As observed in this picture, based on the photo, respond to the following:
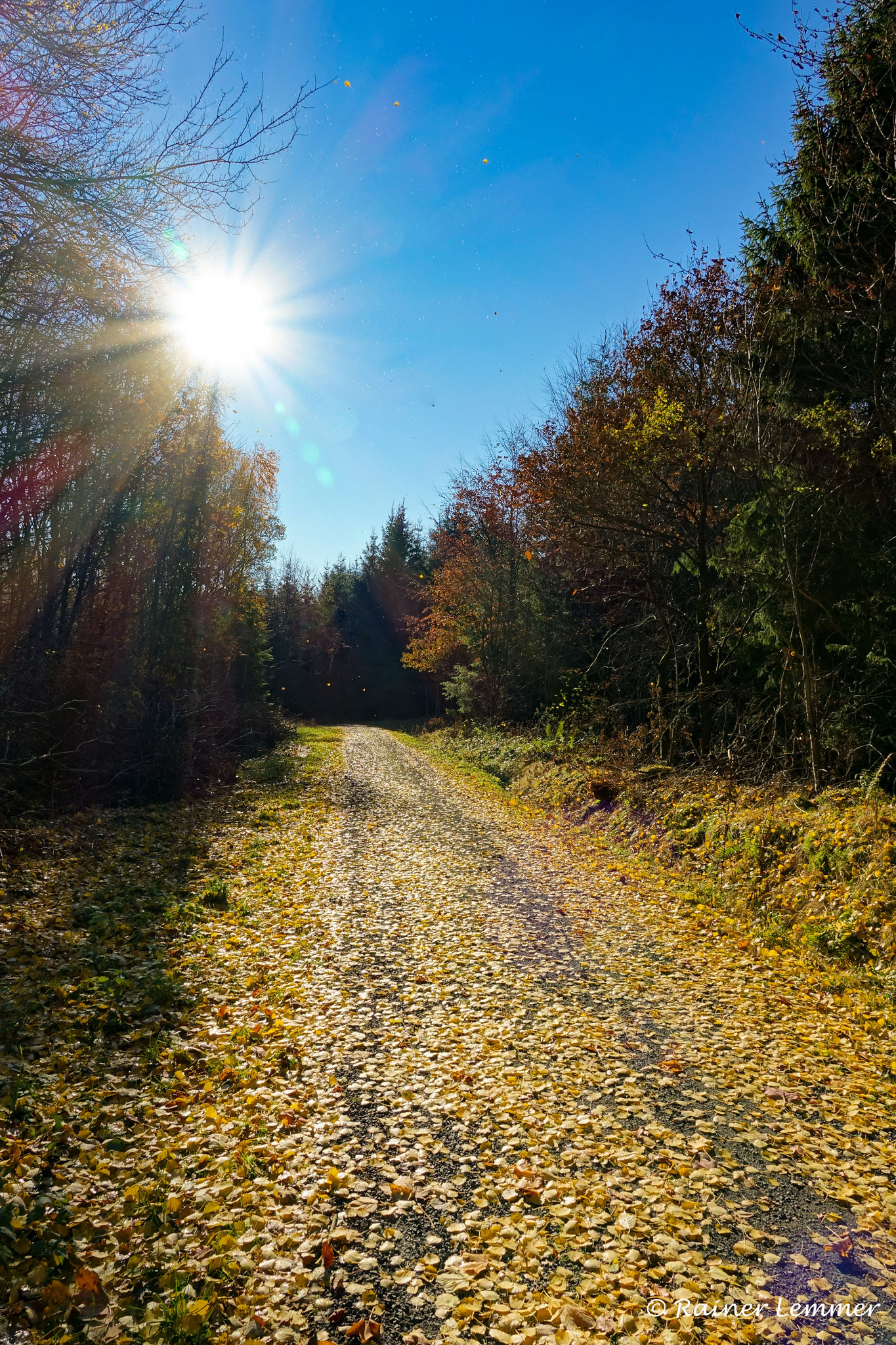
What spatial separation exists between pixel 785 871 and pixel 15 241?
988cm

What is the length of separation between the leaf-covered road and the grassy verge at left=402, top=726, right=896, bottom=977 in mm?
538

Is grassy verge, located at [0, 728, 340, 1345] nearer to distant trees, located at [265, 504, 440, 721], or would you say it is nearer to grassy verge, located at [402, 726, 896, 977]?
grassy verge, located at [402, 726, 896, 977]

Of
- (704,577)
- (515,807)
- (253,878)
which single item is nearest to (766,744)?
(704,577)

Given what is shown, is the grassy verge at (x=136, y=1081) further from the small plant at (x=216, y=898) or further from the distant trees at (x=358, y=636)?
the distant trees at (x=358, y=636)

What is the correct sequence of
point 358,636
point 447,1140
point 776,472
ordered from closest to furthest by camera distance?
point 447,1140 < point 776,472 < point 358,636

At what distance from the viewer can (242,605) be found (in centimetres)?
2627

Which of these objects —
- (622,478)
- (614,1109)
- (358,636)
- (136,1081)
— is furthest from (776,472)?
(358,636)

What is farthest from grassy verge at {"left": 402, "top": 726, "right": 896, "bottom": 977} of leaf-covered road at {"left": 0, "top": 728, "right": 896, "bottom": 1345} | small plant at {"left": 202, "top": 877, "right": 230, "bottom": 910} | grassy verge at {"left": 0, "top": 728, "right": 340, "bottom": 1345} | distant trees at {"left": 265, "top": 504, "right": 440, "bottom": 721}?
distant trees at {"left": 265, "top": 504, "right": 440, "bottom": 721}

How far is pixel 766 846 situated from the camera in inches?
340

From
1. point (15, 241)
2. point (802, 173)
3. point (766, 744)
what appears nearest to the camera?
point (15, 241)

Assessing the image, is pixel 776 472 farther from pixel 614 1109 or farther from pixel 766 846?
pixel 614 1109

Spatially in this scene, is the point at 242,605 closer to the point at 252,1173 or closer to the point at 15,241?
the point at 15,241

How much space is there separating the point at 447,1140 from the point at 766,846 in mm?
5932

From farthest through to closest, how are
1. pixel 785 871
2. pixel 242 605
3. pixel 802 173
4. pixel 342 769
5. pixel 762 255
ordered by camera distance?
pixel 242 605
pixel 342 769
pixel 762 255
pixel 802 173
pixel 785 871
